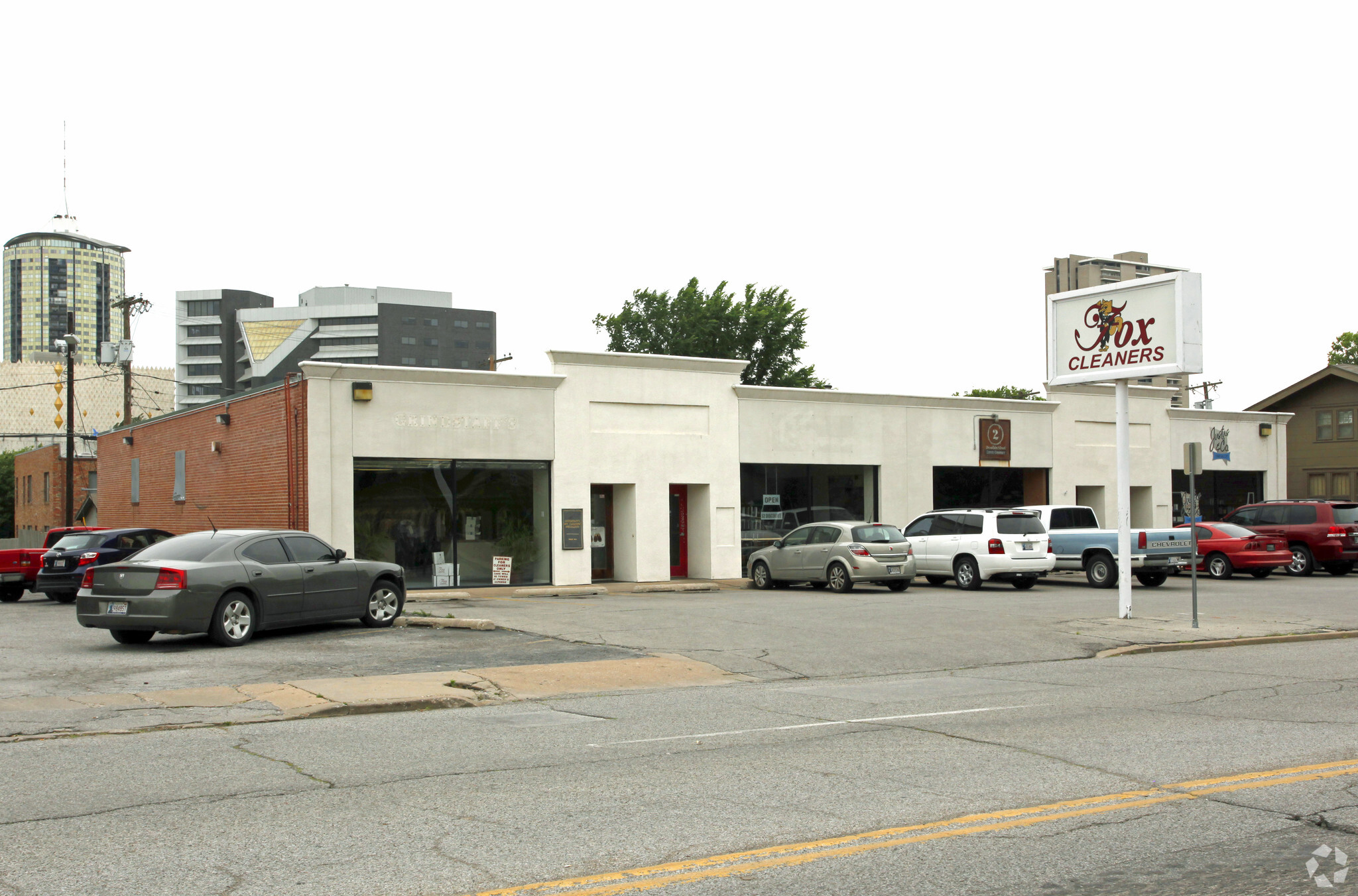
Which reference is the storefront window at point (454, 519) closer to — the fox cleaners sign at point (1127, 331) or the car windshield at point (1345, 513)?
the fox cleaners sign at point (1127, 331)

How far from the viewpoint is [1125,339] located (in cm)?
1905

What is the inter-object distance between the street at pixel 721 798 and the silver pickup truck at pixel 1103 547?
15.1m

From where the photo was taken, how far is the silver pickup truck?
2608 centimetres

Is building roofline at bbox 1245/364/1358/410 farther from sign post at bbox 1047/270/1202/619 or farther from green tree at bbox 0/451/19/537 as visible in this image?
green tree at bbox 0/451/19/537

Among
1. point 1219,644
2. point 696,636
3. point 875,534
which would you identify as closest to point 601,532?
point 875,534

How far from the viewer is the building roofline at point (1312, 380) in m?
42.8

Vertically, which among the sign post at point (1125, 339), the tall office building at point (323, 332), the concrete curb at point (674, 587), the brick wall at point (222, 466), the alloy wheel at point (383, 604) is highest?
the tall office building at point (323, 332)

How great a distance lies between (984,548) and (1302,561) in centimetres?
1076

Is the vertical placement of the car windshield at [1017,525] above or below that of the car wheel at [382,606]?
above

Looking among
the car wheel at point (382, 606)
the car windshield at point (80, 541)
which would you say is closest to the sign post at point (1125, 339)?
the car wheel at point (382, 606)

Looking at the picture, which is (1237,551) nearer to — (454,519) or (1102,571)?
(1102,571)

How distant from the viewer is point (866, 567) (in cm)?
2455

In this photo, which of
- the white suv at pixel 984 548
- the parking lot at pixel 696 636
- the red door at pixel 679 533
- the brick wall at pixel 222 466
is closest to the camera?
the parking lot at pixel 696 636

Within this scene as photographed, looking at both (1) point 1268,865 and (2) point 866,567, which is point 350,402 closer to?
(2) point 866,567
